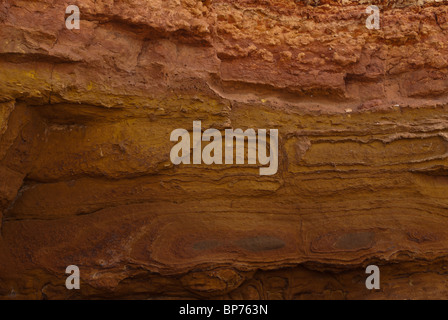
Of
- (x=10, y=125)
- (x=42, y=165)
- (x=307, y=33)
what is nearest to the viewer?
(x=10, y=125)

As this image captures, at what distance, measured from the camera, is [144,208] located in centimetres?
289

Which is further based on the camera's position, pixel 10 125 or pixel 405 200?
pixel 405 200

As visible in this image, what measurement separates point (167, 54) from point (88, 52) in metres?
0.52

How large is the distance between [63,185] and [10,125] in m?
0.53

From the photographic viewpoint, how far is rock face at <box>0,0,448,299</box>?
2777 mm

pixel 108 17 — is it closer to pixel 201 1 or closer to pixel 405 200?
pixel 201 1

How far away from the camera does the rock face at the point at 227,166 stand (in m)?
2.78

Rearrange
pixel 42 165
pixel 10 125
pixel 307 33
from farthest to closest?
pixel 307 33 → pixel 42 165 → pixel 10 125

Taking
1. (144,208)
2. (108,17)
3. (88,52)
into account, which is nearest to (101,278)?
(144,208)

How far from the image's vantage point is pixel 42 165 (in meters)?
2.87

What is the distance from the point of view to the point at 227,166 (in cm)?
291

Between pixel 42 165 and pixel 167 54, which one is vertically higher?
pixel 167 54

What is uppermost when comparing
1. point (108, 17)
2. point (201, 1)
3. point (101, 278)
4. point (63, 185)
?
point (201, 1)

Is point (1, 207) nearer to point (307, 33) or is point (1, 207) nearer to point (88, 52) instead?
point (88, 52)
